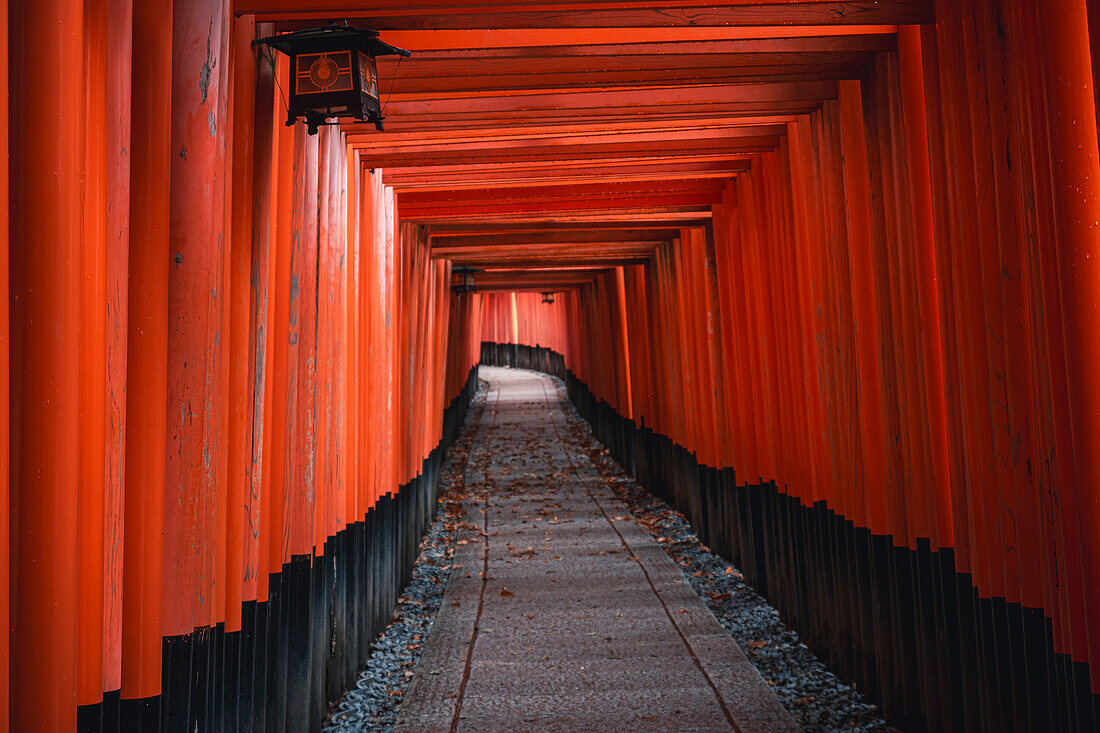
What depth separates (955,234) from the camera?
3553 mm

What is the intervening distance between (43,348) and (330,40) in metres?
1.80

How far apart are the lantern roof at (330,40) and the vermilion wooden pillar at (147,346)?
0.71 metres

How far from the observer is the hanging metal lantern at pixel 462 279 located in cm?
1279

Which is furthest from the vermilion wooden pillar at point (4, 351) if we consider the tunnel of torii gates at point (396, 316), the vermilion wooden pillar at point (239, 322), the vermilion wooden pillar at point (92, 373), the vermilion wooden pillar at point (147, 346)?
the vermilion wooden pillar at point (239, 322)

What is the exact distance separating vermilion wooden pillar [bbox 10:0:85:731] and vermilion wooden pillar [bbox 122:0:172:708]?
0.46m

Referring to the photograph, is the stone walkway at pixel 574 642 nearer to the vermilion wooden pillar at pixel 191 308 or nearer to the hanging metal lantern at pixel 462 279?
the vermilion wooden pillar at pixel 191 308

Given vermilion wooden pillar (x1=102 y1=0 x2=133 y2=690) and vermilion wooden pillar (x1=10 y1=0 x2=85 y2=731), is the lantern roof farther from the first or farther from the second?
vermilion wooden pillar (x1=10 y1=0 x2=85 y2=731)

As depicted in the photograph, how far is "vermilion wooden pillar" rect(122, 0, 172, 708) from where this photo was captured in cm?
250

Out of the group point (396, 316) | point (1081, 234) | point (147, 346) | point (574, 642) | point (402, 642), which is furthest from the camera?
point (396, 316)

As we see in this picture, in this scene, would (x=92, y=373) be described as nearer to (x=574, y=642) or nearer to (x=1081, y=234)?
(x=1081, y=234)

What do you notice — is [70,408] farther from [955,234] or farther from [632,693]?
[632,693]

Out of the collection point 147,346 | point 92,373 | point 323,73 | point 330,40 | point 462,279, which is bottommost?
point 92,373

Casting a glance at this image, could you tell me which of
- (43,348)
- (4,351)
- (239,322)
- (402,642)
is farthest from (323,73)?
(402,642)

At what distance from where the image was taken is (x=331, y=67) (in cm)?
328
